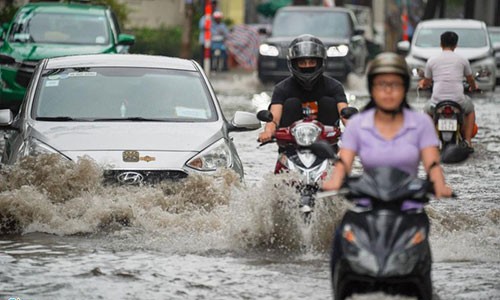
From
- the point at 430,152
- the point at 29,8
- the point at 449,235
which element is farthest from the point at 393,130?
the point at 29,8

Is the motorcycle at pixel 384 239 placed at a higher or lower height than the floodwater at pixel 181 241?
higher

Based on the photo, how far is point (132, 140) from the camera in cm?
1197

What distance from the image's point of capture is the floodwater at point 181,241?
9.11 meters

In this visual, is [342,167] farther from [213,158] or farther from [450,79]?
[450,79]

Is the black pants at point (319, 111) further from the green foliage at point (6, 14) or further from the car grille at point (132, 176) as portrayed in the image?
the green foliage at point (6, 14)

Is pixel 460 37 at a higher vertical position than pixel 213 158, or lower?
higher

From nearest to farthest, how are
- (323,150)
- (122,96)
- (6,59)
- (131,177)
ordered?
(323,150)
(131,177)
(122,96)
(6,59)

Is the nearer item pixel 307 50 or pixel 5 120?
pixel 307 50

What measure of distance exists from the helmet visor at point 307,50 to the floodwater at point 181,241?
90 centimetres

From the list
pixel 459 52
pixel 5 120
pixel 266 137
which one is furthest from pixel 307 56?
pixel 459 52

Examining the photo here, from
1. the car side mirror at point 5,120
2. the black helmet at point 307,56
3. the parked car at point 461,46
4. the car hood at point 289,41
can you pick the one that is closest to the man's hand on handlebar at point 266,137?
the black helmet at point 307,56

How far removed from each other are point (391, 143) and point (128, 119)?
222 inches

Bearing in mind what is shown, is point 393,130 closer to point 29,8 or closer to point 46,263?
point 46,263

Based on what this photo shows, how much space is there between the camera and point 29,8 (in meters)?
24.2
